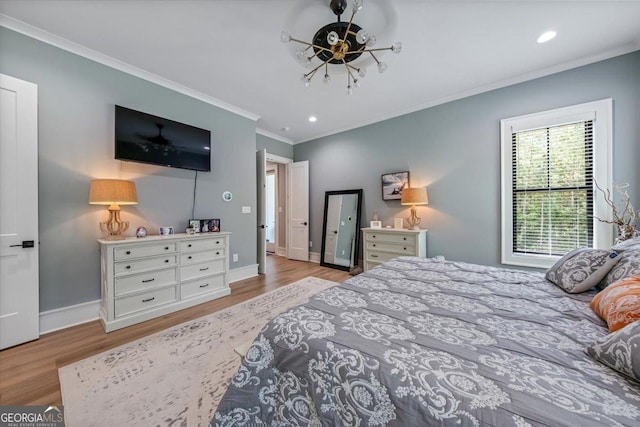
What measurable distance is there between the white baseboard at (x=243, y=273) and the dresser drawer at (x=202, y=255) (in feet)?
2.16

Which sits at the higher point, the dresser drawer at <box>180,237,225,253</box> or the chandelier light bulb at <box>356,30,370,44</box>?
the chandelier light bulb at <box>356,30,370,44</box>

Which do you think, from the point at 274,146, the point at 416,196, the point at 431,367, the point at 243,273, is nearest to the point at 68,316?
the point at 243,273

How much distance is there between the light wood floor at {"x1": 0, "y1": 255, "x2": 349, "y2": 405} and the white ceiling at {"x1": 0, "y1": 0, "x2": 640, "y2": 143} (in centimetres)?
281

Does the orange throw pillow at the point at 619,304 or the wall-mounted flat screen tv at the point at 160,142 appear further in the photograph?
the wall-mounted flat screen tv at the point at 160,142

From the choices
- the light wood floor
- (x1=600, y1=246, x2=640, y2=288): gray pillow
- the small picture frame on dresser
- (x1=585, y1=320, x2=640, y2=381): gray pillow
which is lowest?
the light wood floor

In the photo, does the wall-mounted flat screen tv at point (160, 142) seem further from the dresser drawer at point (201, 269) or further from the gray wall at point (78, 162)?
the dresser drawer at point (201, 269)

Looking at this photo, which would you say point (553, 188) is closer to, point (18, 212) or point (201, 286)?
point (201, 286)

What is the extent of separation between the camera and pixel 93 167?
2453 mm

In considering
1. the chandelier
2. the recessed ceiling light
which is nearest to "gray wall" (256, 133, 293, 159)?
the chandelier

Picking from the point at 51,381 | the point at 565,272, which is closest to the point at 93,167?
Answer: the point at 51,381

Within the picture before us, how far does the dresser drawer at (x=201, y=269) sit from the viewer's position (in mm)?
2781

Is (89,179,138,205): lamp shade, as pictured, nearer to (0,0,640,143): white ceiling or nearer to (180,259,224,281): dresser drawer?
(180,259,224,281): dresser drawer

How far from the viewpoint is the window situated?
2.48 metres

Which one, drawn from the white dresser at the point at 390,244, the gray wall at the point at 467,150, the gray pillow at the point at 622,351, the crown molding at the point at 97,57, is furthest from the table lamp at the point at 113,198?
the gray wall at the point at 467,150
